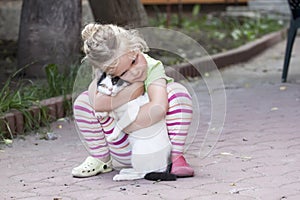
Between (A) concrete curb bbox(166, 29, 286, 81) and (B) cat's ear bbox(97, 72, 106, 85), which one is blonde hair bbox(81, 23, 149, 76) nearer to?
(B) cat's ear bbox(97, 72, 106, 85)

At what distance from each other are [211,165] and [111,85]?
77 cm

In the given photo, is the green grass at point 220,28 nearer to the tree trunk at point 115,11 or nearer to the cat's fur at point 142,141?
the tree trunk at point 115,11

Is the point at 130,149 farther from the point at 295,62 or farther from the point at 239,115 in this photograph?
the point at 295,62

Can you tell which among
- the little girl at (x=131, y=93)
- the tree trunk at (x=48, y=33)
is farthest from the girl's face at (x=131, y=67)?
the tree trunk at (x=48, y=33)

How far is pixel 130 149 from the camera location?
3.88m

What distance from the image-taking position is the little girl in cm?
367

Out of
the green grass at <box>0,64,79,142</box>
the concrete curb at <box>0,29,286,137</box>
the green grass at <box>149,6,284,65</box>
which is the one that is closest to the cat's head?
the concrete curb at <box>0,29,286,137</box>

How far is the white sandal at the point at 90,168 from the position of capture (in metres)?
3.95

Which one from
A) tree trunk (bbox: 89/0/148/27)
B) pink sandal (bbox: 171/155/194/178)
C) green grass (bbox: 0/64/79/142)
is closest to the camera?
pink sandal (bbox: 171/155/194/178)

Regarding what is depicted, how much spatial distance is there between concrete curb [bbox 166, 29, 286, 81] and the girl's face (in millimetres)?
2708

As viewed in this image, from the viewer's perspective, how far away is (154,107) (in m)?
3.71

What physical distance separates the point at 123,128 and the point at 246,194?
2.33 ft

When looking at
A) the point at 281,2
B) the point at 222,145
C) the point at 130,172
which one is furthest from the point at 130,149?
the point at 281,2

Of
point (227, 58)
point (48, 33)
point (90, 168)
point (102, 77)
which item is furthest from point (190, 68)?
Result: point (102, 77)
